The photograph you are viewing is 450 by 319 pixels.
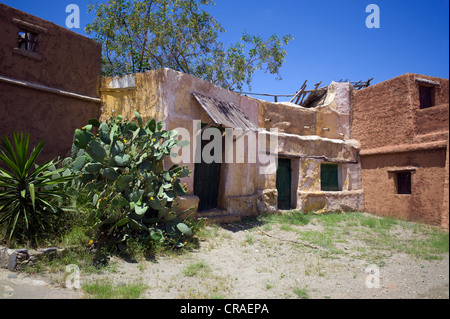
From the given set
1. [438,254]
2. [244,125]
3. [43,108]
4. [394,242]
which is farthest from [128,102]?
[438,254]

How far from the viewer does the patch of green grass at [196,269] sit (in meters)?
4.71

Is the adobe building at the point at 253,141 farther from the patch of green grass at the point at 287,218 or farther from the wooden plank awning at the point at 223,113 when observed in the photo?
the patch of green grass at the point at 287,218

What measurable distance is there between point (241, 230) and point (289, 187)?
3407mm

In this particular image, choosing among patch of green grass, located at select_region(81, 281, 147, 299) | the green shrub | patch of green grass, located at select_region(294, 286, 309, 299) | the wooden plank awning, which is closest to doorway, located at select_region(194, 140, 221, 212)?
the wooden plank awning

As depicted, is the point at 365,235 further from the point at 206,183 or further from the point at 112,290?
the point at 112,290

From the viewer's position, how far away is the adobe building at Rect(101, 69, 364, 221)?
24.1ft

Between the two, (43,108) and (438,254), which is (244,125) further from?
(438,254)

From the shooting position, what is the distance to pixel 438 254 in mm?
2148

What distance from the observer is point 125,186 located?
18.1 ft

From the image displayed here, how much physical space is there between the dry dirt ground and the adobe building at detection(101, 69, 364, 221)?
6.41 feet

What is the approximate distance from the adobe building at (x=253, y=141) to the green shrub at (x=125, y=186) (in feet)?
3.61

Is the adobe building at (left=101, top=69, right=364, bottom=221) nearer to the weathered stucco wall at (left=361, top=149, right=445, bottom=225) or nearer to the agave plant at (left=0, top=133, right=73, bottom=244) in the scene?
the weathered stucco wall at (left=361, top=149, right=445, bottom=225)

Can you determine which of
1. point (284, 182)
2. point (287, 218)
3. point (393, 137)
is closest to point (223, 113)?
point (287, 218)
